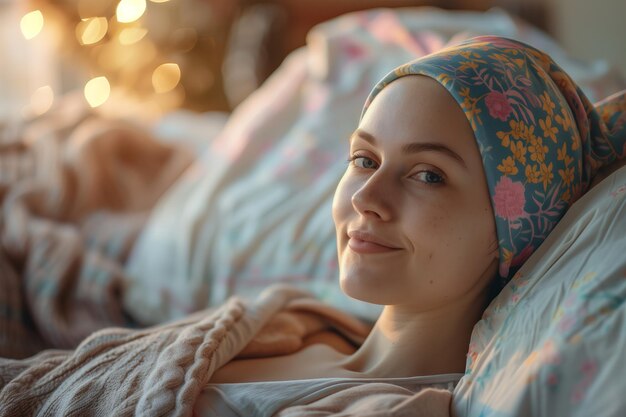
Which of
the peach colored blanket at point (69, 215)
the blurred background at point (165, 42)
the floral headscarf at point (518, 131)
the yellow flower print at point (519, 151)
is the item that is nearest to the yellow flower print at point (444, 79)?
the floral headscarf at point (518, 131)

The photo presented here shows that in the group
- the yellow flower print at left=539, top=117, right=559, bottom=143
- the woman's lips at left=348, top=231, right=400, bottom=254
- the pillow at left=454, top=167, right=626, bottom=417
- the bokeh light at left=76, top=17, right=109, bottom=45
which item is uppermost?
the bokeh light at left=76, top=17, right=109, bottom=45

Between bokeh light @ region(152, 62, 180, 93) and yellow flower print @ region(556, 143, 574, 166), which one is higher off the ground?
yellow flower print @ region(556, 143, 574, 166)

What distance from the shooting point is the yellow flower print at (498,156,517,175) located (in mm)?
920

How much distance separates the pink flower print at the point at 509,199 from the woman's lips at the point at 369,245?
13 centimetres

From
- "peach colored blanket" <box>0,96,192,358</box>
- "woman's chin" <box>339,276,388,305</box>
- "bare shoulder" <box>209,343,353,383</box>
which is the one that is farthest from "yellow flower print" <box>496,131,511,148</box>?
"peach colored blanket" <box>0,96,192,358</box>

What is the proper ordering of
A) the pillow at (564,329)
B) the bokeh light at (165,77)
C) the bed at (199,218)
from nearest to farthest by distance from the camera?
1. the pillow at (564,329)
2. the bed at (199,218)
3. the bokeh light at (165,77)

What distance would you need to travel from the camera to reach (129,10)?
3.12m

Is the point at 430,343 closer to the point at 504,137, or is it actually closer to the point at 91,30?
the point at 504,137

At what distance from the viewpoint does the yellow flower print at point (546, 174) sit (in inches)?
37.0

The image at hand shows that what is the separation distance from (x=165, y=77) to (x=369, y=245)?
8.19ft

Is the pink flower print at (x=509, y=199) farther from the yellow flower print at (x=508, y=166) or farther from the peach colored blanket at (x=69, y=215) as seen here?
the peach colored blanket at (x=69, y=215)

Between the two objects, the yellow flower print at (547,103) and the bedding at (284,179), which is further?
the bedding at (284,179)

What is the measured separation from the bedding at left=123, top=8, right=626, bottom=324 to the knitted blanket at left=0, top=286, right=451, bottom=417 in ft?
1.12

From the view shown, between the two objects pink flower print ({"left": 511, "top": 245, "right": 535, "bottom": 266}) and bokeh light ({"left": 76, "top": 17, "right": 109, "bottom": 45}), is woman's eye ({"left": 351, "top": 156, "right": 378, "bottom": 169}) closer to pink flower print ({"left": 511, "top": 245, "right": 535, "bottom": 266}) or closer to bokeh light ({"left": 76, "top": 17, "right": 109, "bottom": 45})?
pink flower print ({"left": 511, "top": 245, "right": 535, "bottom": 266})
